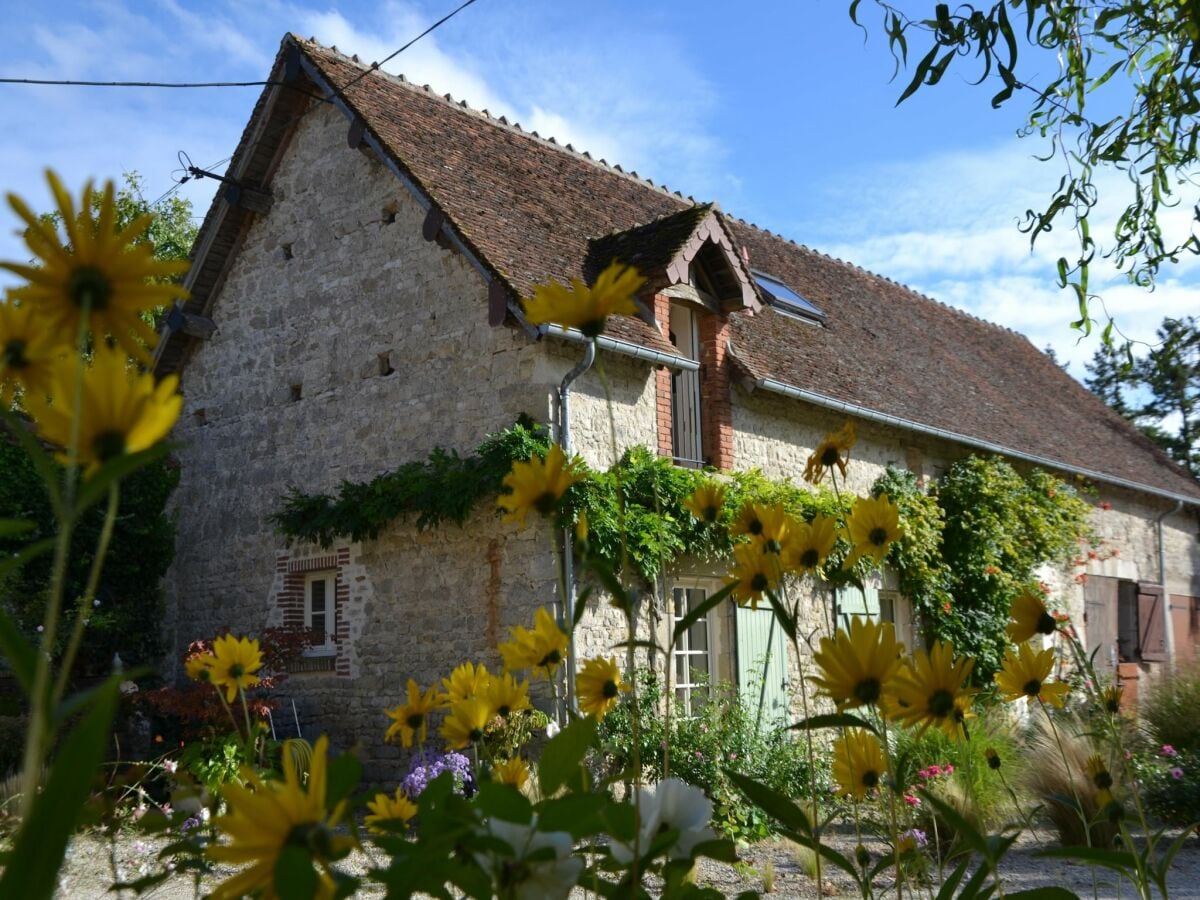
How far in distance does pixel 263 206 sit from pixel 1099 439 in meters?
13.8

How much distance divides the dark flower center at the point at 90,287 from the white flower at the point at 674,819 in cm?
79

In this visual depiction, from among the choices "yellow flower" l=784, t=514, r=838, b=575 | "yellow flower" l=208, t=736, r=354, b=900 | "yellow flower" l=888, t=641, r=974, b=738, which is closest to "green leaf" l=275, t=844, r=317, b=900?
"yellow flower" l=208, t=736, r=354, b=900

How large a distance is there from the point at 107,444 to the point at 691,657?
10.6 metres

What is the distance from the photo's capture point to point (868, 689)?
1.60 metres

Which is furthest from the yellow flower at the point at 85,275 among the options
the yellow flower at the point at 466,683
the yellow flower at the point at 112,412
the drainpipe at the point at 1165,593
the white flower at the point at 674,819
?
the drainpipe at the point at 1165,593

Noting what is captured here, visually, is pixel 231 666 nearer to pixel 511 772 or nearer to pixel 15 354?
pixel 511 772

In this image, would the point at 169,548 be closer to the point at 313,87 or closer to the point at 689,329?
the point at 313,87

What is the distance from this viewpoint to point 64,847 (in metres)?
0.86

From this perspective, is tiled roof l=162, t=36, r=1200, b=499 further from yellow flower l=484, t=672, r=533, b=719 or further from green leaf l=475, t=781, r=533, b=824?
green leaf l=475, t=781, r=533, b=824

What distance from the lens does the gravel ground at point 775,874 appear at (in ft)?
23.5

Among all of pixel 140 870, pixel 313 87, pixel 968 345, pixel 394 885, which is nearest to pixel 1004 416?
pixel 968 345

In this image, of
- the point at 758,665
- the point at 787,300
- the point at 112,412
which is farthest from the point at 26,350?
the point at 787,300

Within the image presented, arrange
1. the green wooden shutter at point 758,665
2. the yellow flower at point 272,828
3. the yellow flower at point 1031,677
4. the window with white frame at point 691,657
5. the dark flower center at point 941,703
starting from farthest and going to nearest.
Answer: the green wooden shutter at point 758,665, the window with white frame at point 691,657, the yellow flower at point 1031,677, the dark flower center at point 941,703, the yellow flower at point 272,828

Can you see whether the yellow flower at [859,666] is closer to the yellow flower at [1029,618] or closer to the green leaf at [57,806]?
the yellow flower at [1029,618]
